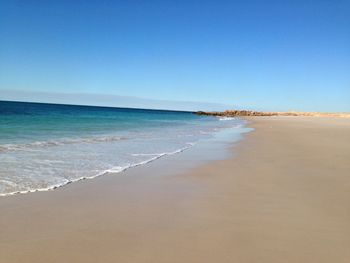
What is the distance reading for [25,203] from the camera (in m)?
5.30

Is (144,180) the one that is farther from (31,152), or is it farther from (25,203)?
(31,152)

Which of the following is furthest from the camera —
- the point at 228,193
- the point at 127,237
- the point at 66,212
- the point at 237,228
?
the point at 228,193

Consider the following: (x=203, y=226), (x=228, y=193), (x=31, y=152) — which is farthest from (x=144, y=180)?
(x=31, y=152)

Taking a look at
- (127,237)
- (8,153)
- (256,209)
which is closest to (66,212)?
(127,237)

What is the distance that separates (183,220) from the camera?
465cm

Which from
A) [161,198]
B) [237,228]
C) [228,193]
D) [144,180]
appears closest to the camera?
[237,228]

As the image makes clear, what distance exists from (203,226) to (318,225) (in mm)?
1487

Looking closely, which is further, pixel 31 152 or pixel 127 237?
pixel 31 152

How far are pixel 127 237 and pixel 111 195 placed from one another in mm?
2106

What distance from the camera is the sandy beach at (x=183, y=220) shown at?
11.7ft

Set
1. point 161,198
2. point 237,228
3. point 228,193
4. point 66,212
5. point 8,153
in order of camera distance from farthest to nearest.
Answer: point 8,153 < point 228,193 < point 161,198 < point 66,212 < point 237,228

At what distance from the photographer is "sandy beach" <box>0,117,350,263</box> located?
3.56 m

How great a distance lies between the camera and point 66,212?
4.93 m

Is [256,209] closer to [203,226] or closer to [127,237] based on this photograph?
[203,226]
